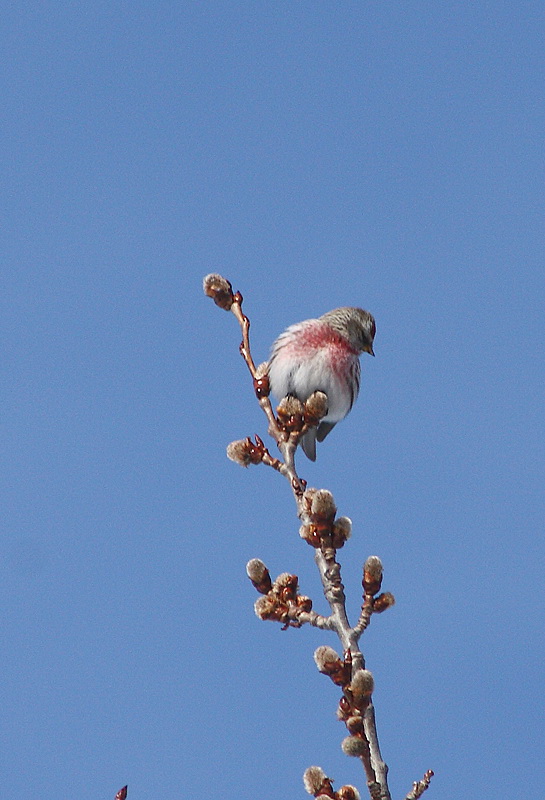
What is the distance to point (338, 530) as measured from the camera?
119 inches

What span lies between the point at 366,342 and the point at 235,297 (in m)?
2.46

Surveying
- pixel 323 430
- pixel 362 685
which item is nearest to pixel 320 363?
pixel 323 430

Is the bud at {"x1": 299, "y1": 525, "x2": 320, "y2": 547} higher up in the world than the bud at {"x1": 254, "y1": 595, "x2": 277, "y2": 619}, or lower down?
higher up

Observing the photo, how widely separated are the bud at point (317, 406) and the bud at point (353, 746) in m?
1.29

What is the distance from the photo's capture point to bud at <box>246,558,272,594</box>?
3.12m

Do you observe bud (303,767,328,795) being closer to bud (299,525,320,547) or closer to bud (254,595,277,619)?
bud (254,595,277,619)

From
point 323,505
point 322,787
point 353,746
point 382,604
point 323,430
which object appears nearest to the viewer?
point 353,746

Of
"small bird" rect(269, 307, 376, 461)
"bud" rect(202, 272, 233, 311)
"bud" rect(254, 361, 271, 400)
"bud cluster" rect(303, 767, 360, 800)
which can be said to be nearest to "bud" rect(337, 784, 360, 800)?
"bud cluster" rect(303, 767, 360, 800)

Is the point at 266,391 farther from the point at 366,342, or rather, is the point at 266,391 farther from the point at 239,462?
the point at 366,342

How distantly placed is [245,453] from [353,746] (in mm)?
1235

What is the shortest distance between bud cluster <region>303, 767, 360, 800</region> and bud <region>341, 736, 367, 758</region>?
155mm

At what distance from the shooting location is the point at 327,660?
105 inches

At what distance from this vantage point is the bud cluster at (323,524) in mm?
2941

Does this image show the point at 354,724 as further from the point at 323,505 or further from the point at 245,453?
the point at 245,453
